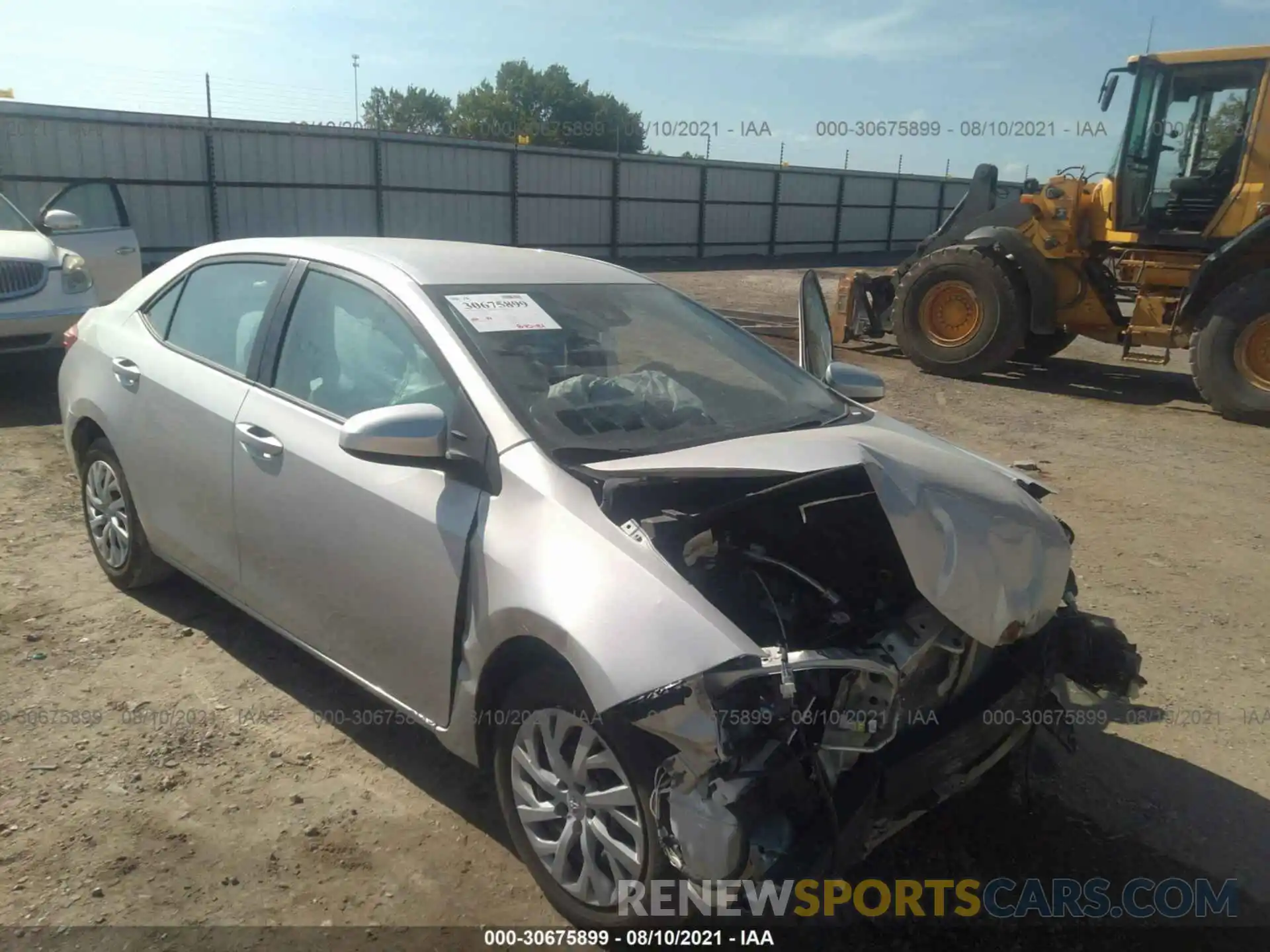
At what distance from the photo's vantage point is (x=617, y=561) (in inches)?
94.3

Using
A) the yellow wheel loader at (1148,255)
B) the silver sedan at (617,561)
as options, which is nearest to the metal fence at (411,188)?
the yellow wheel loader at (1148,255)

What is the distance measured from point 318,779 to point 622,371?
166 centimetres

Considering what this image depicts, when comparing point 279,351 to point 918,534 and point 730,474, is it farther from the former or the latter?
point 918,534

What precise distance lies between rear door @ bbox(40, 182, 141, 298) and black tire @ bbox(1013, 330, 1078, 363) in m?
9.74

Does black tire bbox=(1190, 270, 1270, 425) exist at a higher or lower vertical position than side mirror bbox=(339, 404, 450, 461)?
lower

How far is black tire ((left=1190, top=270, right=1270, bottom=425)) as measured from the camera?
356 inches

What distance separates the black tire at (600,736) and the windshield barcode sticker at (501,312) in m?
1.14

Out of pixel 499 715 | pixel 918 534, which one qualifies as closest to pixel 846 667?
pixel 918 534

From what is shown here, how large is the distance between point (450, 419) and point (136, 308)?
2.27m

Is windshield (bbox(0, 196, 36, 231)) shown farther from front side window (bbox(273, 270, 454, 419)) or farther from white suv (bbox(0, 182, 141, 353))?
front side window (bbox(273, 270, 454, 419))

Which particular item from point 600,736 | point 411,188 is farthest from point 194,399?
point 411,188

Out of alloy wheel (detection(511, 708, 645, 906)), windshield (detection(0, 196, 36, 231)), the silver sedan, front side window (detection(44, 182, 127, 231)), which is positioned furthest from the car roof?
front side window (detection(44, 182, 127, 231))

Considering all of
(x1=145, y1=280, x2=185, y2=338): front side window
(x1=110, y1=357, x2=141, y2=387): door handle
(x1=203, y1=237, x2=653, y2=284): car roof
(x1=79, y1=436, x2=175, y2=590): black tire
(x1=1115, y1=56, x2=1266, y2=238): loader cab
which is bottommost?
(x1=79, y1=436, x2=175, y2=590): black tire

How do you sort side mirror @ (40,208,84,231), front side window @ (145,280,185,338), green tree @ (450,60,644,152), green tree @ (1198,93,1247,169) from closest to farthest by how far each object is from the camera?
front side window @ (145,280,185,338)
side mirror @ (40,208,84,231)
green tree @ (1198,93,1247,169)
green tree @ (450,60,644,152)
